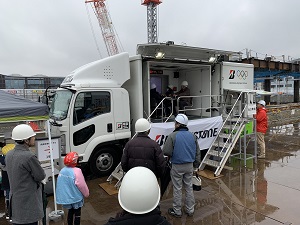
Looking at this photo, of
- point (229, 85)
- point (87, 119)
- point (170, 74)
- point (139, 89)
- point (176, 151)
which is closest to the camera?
point (176, 151)

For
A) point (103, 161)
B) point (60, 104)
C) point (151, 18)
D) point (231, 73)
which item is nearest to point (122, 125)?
point (103, 161)

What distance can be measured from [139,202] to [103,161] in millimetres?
5161

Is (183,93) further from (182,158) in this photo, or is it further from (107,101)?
(182,158)

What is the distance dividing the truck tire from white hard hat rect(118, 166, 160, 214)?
192 inches

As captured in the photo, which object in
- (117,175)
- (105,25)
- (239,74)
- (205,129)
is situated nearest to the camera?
(117,175)

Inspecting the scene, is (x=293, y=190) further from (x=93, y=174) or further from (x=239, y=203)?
(x=93, y=174)

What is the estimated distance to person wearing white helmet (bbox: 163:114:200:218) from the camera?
4.17m

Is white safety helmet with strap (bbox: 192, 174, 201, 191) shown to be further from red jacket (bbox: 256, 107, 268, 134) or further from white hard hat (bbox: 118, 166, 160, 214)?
red jacket (bbox: 256, 107, 268, 134)

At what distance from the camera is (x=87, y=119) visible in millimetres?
6102

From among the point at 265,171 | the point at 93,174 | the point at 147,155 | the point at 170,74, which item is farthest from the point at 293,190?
the point at 170,74

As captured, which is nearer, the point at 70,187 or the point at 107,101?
the point at 70,187

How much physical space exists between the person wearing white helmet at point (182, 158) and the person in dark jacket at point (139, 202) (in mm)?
2568

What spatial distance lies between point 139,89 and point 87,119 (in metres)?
1.58

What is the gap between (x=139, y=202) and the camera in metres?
1.56
